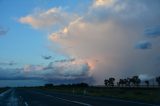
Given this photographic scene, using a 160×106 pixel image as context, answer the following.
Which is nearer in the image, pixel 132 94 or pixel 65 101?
pixel 65 101

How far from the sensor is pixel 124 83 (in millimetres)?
159000

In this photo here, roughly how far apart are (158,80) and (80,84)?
6357 centimetres

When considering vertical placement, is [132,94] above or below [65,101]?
above

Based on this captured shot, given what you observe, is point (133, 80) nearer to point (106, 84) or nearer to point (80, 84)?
point (106, 84)

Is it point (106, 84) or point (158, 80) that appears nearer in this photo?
point (158, 80)

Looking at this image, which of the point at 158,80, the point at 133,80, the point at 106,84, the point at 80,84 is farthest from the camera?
the point at 80,84

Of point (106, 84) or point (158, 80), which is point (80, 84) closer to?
point (106, 84)

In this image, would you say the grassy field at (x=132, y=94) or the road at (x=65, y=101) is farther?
the grassy field at (x=132, y=94)

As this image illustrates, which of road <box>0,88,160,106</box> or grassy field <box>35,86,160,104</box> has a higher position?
grassy field <box>35,86,160,104</box>

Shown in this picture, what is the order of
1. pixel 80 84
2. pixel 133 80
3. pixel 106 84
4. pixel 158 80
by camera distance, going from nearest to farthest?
pixel 158 80
pixel 133 80
pixel 106 84
pixel 80 84

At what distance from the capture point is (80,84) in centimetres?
18725

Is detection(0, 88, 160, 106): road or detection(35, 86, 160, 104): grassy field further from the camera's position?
detection(35, 86, 160, 104): grassy field

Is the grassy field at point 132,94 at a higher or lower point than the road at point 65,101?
higher

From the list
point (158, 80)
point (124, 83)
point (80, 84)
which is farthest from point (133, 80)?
point (80, 84)
